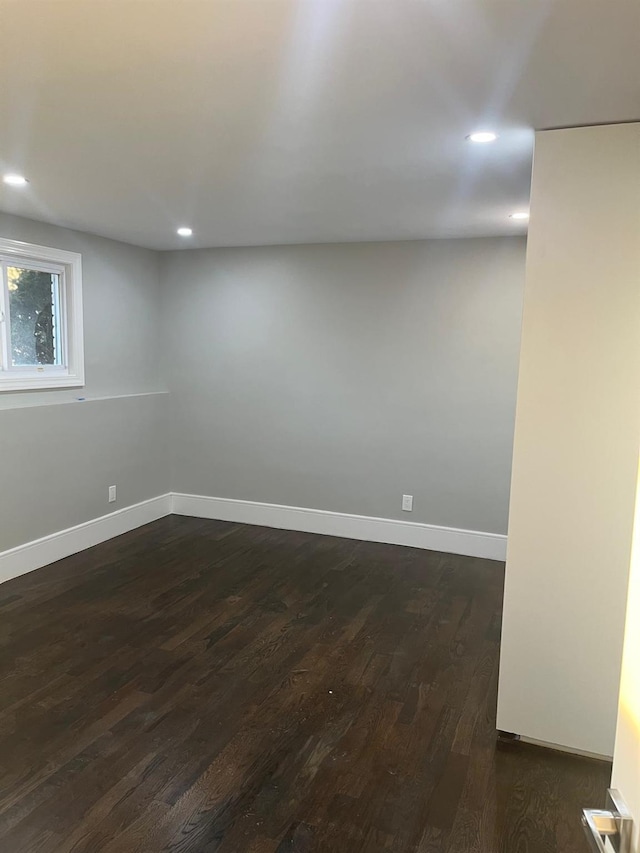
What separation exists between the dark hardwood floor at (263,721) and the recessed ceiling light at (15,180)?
229 centimetres

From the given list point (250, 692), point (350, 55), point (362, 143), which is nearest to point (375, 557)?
point (250, 692)

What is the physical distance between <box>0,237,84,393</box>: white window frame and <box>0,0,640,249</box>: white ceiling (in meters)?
0.75

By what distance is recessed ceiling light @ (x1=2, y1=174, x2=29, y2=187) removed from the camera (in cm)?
284

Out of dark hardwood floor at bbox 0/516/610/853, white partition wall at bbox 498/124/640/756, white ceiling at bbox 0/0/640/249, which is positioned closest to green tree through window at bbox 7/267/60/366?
white ceiling at bbox 0/0/640/249

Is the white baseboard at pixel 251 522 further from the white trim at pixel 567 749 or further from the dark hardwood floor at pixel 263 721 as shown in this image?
the white trim at pixel 567 749

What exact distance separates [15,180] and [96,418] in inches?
75.2

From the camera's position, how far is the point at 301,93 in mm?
1848

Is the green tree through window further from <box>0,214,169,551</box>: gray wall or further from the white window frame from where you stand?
<box>0,214,169,551</box>: gray wall

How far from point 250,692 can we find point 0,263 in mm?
2996

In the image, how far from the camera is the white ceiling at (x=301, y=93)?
4.73ft

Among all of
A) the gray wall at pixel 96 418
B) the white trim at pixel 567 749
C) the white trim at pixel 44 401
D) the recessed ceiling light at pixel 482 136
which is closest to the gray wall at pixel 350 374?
the gray wall at pixel 96 418

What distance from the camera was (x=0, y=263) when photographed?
3756mm

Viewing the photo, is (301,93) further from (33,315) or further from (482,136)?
(33,315)

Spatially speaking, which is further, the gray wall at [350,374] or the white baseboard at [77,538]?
the gray wall at [350,374]
